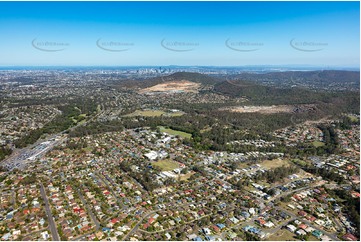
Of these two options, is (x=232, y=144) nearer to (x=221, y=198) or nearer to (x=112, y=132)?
(x=221, y=198)

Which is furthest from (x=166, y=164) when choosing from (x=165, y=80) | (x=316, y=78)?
(x=316, y=78)

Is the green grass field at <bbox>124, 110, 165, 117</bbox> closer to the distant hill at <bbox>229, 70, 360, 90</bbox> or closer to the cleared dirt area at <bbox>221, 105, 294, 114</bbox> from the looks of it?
the cleared dirt area at <bbox>221, 105, 294, 114</bbox>

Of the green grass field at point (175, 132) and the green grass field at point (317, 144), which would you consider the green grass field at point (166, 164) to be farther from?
the green grass field at point (317, 144)

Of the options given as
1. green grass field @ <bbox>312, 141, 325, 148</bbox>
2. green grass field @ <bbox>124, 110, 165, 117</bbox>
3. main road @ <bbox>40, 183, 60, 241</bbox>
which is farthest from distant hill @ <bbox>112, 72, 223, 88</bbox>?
main road @ <bbox>40, 183, 60, 241</bbox>

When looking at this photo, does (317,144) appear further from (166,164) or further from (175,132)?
(166,164)

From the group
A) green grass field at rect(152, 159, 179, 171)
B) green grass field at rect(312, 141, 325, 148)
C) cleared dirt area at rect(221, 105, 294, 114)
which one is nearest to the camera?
green grass field at rect(152, 159, 179, 171)

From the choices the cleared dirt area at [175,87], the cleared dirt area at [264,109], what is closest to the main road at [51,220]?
the cleared dirt area at [264,109]
